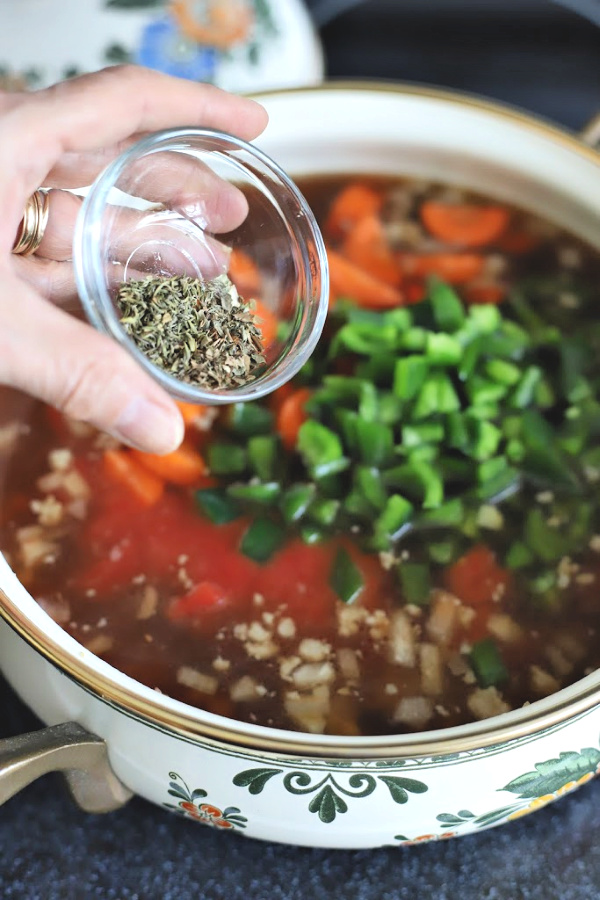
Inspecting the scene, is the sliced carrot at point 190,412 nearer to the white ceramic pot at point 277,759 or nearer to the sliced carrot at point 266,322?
the sliced carrot at point 266,322

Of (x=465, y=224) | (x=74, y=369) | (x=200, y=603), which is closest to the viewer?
(x=74, y=369)

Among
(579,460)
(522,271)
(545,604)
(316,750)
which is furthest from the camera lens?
(522,271)

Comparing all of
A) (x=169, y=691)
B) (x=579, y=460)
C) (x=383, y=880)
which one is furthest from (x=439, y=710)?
(x=579, y=460)

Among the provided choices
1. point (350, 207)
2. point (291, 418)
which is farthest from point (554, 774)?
point (350, 207)

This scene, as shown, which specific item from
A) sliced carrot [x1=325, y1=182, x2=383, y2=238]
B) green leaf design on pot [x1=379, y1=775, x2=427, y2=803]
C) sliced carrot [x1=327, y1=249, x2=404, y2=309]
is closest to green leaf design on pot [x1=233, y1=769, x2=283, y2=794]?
green leaf design on pot [x1=379, y1=775, x2=427, y2=803]

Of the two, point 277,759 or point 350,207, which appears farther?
point 350,207

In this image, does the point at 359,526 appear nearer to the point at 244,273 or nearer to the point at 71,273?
the point at 244,273

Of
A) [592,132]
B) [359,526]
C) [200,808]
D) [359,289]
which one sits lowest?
[200,808]

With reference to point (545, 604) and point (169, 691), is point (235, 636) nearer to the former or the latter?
point (169, 691)
